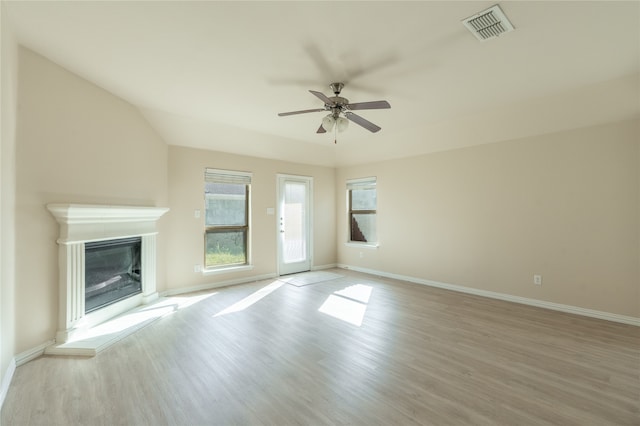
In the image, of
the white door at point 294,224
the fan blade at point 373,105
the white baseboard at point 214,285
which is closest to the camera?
the fan blade at point 373,105

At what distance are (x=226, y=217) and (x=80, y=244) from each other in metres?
2.40

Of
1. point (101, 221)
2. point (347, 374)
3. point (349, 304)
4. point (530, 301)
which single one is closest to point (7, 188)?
point (101, 221)

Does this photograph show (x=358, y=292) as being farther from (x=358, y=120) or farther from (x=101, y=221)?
(x=101, y=221)

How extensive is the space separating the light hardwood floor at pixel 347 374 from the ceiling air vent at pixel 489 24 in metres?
2.60

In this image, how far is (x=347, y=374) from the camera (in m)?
2.31

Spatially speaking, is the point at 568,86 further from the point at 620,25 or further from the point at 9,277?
the point at 9,277

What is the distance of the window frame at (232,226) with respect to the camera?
491 centimetres

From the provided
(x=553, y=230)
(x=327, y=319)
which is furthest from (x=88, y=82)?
(x=553, y=230)

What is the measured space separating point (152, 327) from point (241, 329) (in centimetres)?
100

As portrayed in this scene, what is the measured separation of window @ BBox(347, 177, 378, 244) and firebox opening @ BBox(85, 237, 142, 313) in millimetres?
4098

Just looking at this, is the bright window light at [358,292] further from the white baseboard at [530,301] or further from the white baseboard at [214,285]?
the white baseboard at [214,285]

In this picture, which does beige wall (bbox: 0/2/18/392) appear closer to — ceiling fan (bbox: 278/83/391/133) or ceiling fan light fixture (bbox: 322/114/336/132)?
ceiling fan (bbox: 278/83/391/133)

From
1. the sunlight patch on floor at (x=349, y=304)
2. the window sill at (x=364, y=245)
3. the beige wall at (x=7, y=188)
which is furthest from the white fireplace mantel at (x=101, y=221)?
the window sill at (x=364, y=245)

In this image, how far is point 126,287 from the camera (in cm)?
371
